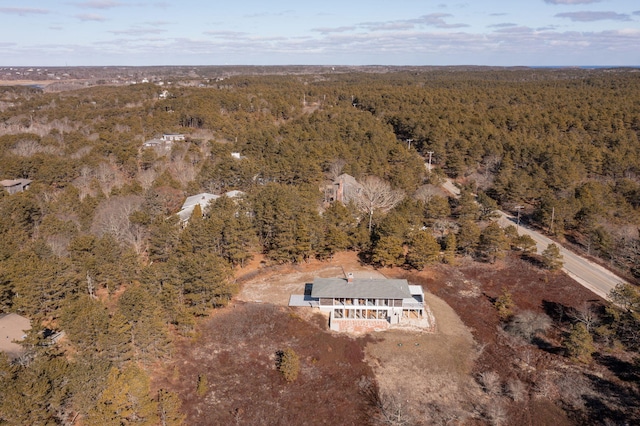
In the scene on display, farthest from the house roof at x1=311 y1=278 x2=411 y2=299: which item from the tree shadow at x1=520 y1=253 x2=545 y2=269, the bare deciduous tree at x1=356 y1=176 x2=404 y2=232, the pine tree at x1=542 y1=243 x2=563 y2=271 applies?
the tree shadow at x1=520 y1=253 x2=545 y2=269

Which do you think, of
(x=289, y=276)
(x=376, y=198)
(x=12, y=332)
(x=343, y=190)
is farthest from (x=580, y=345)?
(x=12, y=332)

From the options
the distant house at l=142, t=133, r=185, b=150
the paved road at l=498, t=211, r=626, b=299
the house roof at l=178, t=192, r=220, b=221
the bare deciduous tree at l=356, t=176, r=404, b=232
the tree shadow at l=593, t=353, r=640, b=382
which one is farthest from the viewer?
the distant house at l=142, t=133, r=185, b=150

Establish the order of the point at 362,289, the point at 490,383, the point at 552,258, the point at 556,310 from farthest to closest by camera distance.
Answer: the point at 552,258 < the point at 556,310 < the point at 362,289 < the point at 490,383

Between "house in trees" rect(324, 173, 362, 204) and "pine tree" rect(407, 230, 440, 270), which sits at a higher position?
"house in trees" rect(324, 173, 362, 204)

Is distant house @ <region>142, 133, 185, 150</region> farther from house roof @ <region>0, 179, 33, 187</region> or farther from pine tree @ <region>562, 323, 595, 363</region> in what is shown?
pine tree @ <region>562, 323, 595, 363</region>

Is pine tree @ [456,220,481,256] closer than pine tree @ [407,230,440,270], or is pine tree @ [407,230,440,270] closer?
pine tree @ [407,230,440,270]

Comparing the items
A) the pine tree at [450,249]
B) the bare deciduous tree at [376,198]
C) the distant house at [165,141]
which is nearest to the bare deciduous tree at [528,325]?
the pine tree at [450,249]

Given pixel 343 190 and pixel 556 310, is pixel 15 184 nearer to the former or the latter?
pixel 343 190

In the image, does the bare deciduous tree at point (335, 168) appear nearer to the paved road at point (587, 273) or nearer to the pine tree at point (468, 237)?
the pine tree at point (468, 237)
